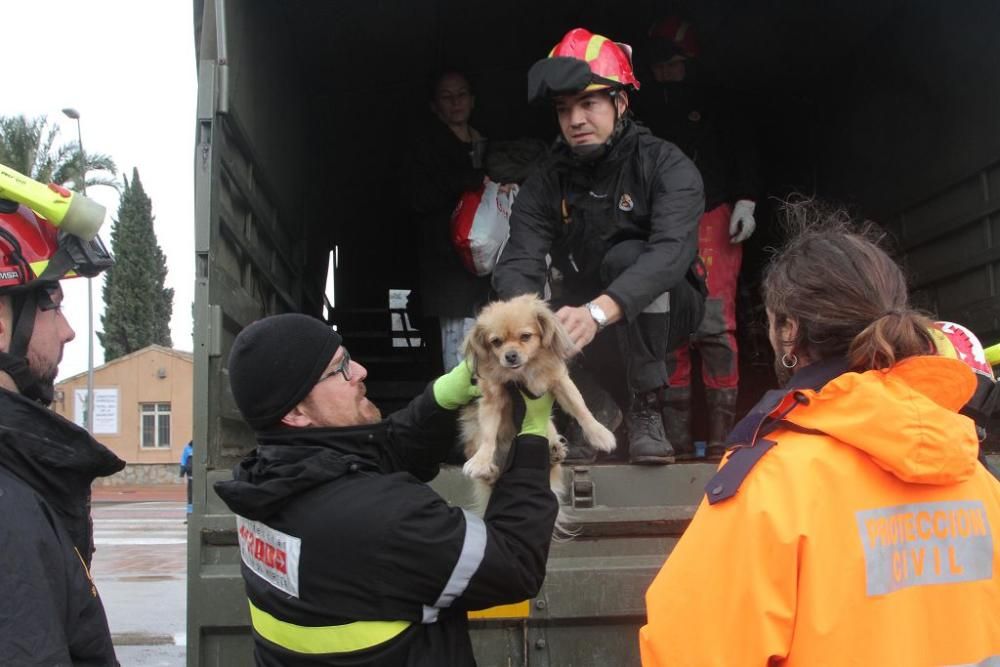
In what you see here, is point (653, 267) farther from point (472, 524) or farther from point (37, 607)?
point (37, 607)

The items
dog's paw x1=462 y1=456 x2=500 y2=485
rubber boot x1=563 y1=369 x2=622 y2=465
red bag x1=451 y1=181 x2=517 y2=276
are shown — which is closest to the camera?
dog's paw x1=462 y1=456 x2=500 y2=485

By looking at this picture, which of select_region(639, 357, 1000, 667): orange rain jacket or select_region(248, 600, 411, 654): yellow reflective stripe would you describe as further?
select_region(248, 600, 411, 654): yellow reflective stripe

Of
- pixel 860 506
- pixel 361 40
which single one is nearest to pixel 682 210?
pixel 860 506

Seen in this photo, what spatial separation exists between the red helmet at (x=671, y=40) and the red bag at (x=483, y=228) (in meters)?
1.33

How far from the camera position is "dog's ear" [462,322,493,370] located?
3021 mm

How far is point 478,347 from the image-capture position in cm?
307

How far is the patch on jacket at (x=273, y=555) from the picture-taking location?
202 centimetres

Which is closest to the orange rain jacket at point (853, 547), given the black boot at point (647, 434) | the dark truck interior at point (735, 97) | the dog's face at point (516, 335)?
the dog's face at point (516, 335)

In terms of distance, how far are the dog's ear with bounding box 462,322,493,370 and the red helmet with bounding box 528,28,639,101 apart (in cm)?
131

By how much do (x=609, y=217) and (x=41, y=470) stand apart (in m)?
2.67

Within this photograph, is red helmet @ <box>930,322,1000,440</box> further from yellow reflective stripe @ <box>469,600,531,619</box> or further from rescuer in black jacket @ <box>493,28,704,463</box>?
yellow reflective stripe @ <box>469,600,531,619</box>

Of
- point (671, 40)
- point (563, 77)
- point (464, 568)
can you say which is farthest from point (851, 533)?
point (671, 40)

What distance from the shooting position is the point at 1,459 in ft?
6.18

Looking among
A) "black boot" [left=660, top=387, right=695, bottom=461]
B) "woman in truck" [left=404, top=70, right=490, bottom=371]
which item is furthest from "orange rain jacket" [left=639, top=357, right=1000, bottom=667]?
"woman in truck" [left=404, top=70, right=490, bottom=371]
